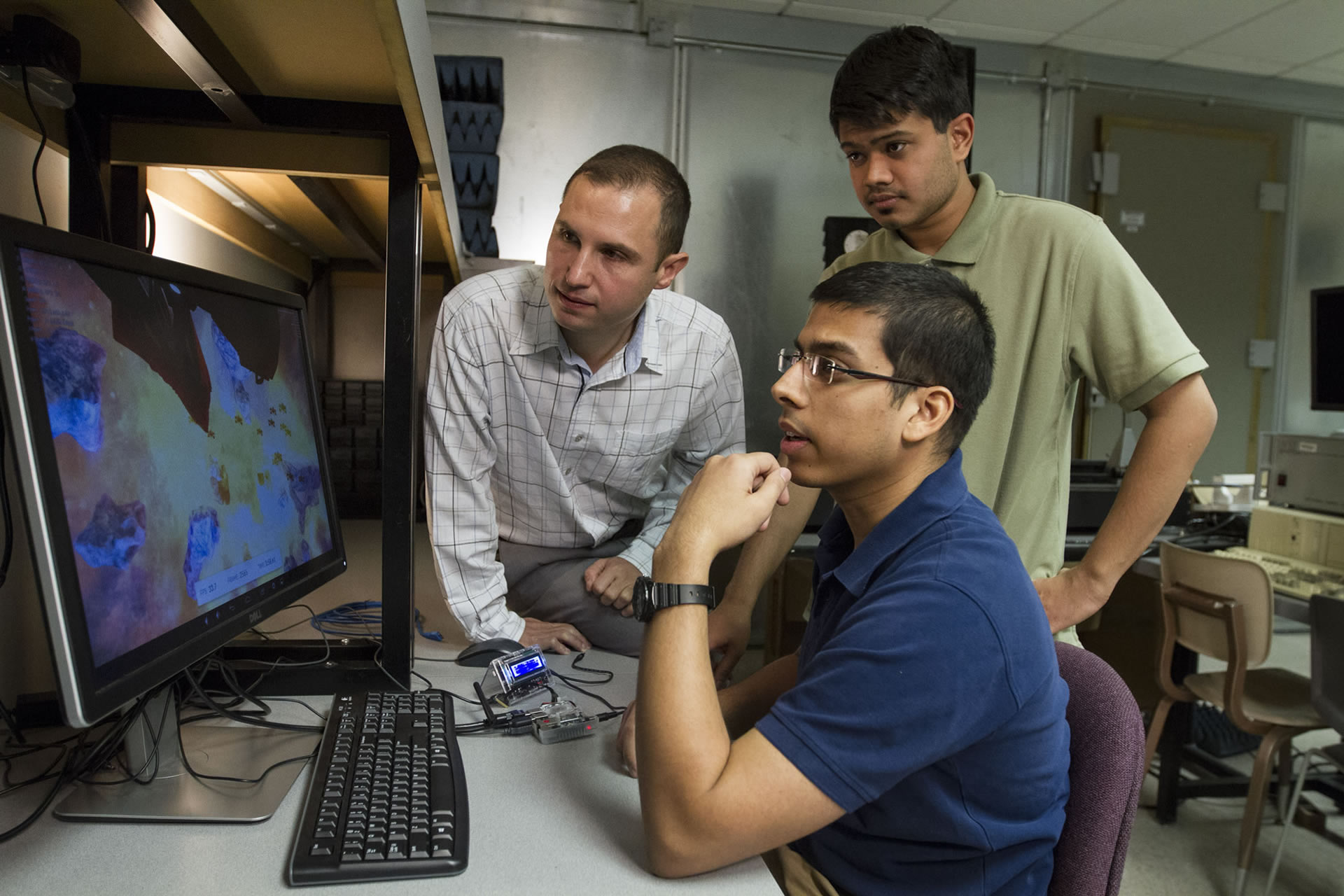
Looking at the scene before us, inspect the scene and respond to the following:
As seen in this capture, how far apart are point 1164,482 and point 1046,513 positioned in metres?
0.17

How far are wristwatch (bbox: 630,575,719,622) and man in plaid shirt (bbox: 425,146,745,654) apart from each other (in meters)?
0.56

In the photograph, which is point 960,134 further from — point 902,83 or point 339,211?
point 339,211

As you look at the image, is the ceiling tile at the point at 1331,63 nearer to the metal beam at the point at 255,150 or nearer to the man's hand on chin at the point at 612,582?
the man's hand on chin at the point at 612,582

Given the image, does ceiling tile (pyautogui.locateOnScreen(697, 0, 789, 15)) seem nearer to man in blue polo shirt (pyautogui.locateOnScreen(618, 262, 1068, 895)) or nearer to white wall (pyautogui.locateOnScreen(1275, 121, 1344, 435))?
white wall (pyautogui.locateOnScreen(1275, 121, 1344, 435))

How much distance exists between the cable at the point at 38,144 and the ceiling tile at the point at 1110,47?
13.2 feet

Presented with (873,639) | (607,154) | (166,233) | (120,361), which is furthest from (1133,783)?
(166,233)

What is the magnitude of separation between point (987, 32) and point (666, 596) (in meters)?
3.85

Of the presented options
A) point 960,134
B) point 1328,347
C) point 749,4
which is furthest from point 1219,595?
point 749,4

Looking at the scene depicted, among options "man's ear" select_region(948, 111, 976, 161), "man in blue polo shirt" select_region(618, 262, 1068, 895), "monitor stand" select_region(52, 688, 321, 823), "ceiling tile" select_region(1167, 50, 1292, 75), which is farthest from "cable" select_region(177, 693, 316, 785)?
"ceiling tile" select_region(1167, 50, 1292, 75)

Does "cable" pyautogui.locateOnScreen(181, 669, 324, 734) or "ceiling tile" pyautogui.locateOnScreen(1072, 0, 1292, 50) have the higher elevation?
"ceiling tile" pyautogui.locateOnScreen(1072, 0, 1292, 50)

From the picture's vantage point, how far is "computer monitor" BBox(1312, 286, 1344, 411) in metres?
2.84

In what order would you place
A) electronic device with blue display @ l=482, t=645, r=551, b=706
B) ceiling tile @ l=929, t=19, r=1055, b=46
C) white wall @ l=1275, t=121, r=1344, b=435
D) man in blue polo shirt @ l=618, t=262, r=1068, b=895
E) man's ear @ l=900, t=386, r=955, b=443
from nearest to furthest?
1. man in blue polo shirt @ l=618, t=262, r=1068, b=895
2. man's ear @ l=900, t=386, r=955, b=443
3. electronic device with blue display @ l=482, t=645, r=551, b=706
4. ceiling tile @ l=929, t=19, r=1055, b=46
5. white wall @ l=1275, t=121, r=1344, b=435

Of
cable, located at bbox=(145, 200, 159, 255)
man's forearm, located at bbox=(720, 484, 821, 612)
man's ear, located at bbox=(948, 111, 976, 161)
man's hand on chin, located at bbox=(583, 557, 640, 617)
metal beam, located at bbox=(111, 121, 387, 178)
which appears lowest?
man's hand on chin, located at bbox=(583, 557, 640, 617)

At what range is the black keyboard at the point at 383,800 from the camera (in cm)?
69
